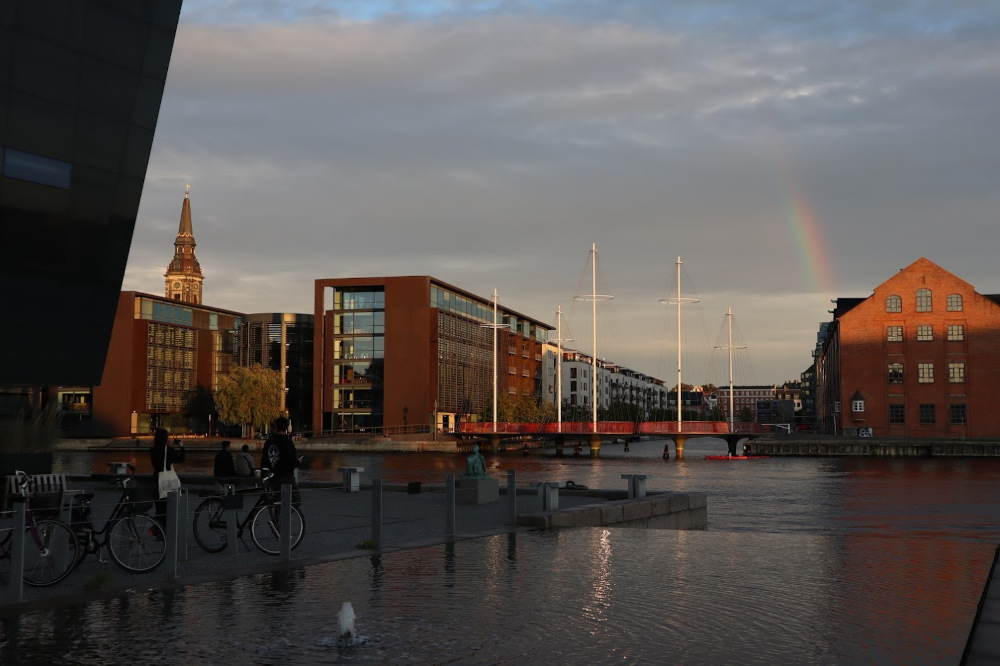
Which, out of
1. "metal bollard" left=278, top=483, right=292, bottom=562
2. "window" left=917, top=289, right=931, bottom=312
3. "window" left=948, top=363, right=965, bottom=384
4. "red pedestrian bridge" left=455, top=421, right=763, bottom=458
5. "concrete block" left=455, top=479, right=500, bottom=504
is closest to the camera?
"metal bollard" left=278, top=483, right=292, bottom=562

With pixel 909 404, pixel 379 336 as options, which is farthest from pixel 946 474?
pixel 379 336

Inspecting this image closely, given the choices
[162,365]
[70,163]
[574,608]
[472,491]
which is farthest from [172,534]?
[162,365]

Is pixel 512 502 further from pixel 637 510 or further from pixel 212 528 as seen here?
pixel 212 528

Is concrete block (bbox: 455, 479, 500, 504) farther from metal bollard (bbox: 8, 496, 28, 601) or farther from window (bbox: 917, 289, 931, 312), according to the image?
window (bbox: 917, 289, 931, 312)

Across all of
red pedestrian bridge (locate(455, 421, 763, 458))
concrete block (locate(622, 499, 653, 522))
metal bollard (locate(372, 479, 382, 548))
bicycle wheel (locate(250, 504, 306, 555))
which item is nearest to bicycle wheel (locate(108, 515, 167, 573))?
bicycle wheel (locate(250, 504, 306, 555))

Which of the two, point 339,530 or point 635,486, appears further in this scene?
Answer: point 635,486

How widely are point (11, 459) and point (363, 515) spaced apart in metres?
9.15

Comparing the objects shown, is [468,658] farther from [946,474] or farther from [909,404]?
[909,404]

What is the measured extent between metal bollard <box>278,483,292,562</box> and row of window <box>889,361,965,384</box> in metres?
88.5

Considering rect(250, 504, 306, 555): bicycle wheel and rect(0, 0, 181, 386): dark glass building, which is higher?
rect(0, 0, 181, 386): dark glass building

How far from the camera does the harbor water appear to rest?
8.41 m

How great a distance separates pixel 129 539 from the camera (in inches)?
504

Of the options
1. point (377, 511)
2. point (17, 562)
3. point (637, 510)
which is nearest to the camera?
point (17, 562)

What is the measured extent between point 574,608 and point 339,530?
7.66m
